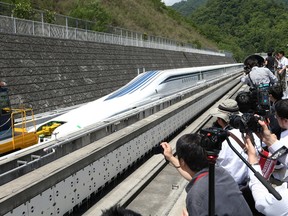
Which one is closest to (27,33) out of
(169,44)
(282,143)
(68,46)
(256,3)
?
(68,46)

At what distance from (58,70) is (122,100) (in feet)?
21.0

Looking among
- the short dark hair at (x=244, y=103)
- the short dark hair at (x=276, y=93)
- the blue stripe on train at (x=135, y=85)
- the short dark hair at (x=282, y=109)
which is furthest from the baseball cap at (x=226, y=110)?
the blue stripe on train at (x=135, y=85)

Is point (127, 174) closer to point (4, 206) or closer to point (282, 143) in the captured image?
point (4, 206)

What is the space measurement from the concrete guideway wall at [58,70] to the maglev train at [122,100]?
136 inches

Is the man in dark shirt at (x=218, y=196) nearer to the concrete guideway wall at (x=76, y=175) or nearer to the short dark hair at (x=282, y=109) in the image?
the short dark hair at (x=282, y=109)

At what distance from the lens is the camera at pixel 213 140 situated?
2723 mm

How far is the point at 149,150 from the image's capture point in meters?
10.0

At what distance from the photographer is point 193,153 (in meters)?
3.08

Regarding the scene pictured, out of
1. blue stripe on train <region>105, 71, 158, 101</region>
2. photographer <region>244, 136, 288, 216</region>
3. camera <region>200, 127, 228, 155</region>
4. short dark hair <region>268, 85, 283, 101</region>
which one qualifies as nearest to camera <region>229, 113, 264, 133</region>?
photographer <region>244, 136, 288, 216</region>

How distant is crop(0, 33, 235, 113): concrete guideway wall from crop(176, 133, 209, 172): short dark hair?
14.2 m

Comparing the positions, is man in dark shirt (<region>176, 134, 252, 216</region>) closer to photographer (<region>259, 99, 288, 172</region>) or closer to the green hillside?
photographer (<region>259, 99, 288, 172</region>)

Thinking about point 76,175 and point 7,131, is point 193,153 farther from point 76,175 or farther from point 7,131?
point 7,131

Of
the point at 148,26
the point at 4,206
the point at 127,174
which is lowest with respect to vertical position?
the point at 127,174

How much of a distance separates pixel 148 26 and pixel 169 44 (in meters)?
25.3
